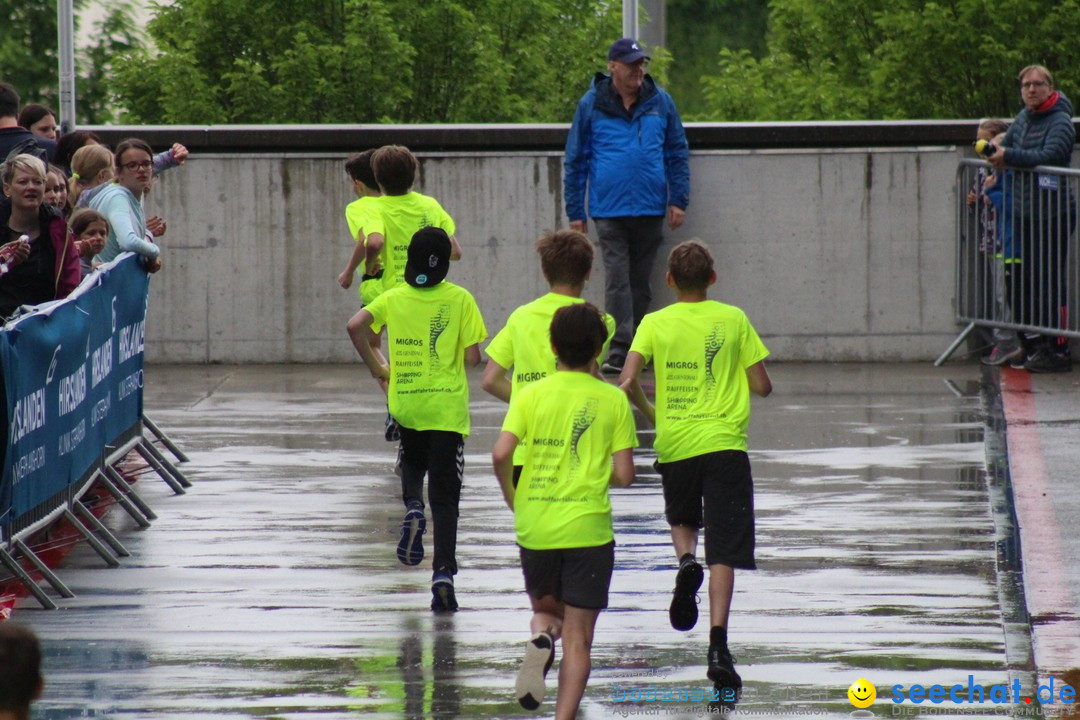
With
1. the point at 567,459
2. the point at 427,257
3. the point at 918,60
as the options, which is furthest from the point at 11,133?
the point at 918,60

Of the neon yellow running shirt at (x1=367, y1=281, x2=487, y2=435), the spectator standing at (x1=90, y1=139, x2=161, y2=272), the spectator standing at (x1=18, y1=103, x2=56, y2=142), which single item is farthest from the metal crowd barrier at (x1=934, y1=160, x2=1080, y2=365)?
the neon yellow running shirt at (x1=367, y1=281, x2=487, y2=435)

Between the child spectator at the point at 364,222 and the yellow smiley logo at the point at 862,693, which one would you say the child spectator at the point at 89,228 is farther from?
the yellow smiley logo at the point at 862,693

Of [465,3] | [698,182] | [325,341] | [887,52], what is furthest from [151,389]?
[887,52]

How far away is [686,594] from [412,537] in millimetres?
1753

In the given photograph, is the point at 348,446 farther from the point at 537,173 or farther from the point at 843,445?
the point at 537,173

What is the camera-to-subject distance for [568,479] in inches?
251

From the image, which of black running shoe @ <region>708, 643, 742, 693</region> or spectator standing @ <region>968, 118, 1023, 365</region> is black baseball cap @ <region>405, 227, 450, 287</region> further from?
spectator standing @ <region>968, 118, 1023, 365</region>

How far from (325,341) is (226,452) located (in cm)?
450

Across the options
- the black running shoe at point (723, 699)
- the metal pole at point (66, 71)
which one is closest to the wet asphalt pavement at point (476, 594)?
the black running shoe at point (723, 699)

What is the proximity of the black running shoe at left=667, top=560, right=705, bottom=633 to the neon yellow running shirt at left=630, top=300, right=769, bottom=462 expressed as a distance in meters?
0.42

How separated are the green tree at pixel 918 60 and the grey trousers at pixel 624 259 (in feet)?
33.9

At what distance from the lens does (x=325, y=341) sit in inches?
655

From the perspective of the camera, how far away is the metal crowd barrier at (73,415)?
7.94 metres

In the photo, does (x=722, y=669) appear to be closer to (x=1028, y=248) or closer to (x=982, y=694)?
(x=982, y=694)
